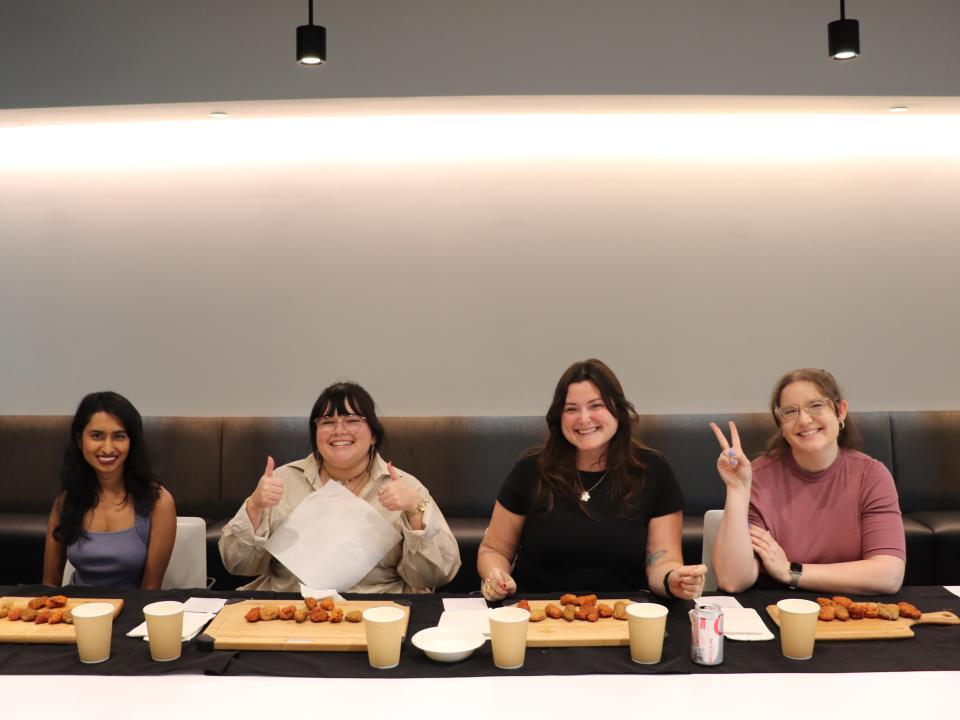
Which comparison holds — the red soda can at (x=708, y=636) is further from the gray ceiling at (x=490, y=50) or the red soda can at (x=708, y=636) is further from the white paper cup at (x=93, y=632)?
the gray ceiling at (x=490, y=50)

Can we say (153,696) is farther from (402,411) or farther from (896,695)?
(402,411)

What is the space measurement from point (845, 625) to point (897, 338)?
2801mm

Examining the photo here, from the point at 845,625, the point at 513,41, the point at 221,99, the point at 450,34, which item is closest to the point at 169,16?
the point at 221,99

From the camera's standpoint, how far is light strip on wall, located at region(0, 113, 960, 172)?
4.35 m

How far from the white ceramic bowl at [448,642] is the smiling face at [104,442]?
1279 millimetres

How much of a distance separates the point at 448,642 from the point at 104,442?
1384mm

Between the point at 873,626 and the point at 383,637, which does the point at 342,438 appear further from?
the point at 873,626

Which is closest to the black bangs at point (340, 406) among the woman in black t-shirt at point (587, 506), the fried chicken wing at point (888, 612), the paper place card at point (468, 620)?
the woman in black t-shirt at point (587, 506)

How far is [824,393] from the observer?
251 centimetres

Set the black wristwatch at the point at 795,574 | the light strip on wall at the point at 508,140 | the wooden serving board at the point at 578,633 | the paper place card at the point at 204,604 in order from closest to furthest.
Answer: the wooden serving board at the point at 578,633, the paper place card at the point at 204,604, the black wristwatch at the point at 795,574, the light strip on wall at the point at 508,140

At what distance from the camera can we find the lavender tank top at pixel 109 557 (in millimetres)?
2668

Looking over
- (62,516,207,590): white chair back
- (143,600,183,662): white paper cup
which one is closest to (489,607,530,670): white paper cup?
(143,600,183,662): white paper cup

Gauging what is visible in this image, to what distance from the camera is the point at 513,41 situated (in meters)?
3.84

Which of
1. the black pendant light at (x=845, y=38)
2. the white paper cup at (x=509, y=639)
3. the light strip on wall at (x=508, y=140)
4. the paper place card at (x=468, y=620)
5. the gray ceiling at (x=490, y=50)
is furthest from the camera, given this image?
the light strip on wall at (x=508, y=140)
